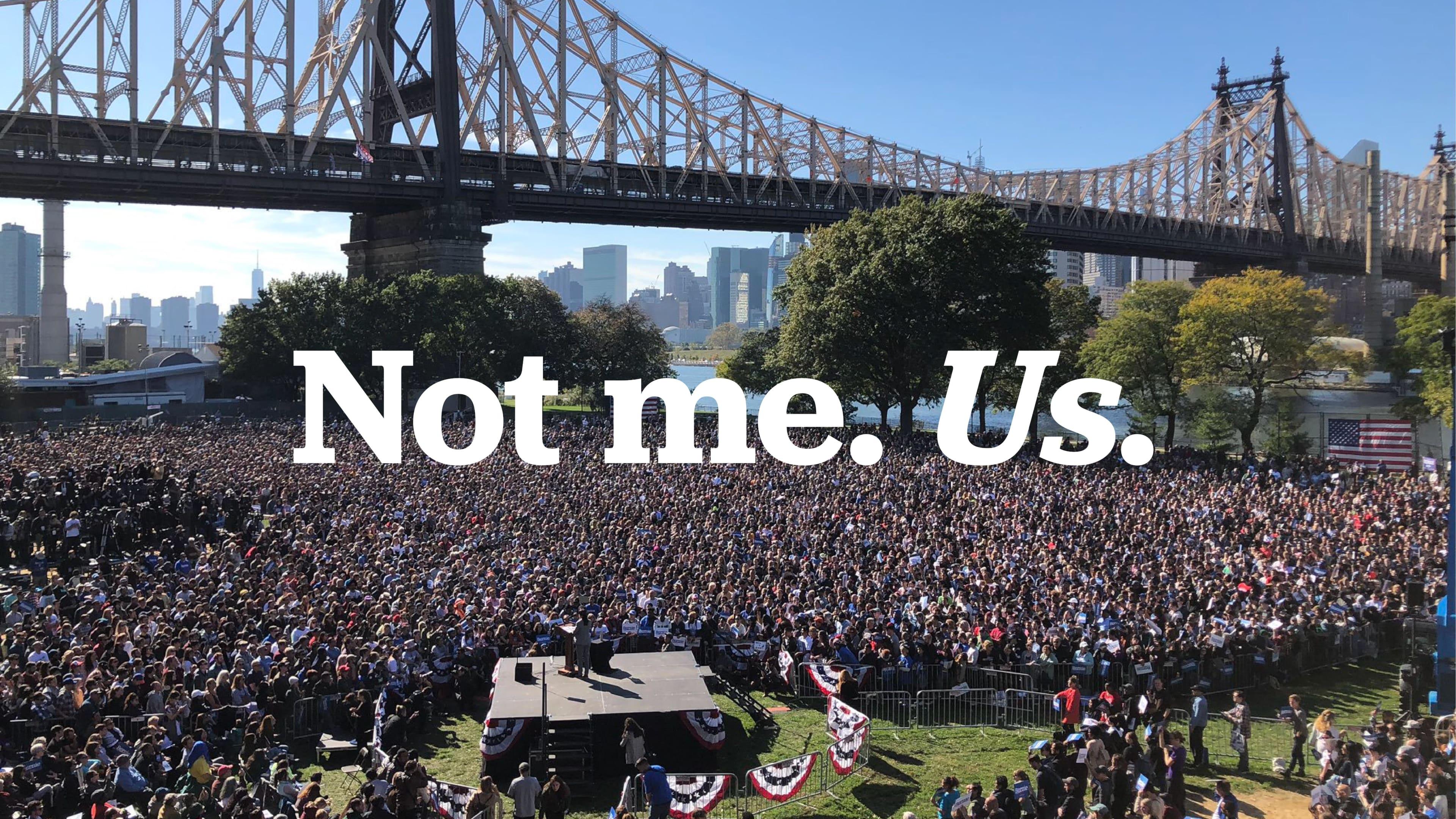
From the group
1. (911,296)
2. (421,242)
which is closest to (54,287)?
(421,242)

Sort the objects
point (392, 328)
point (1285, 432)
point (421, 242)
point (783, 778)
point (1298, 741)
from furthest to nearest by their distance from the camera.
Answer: point (421, 242) < point (392, 328) < point (1285, 432) < point (1298, 741) < point (783, 778)

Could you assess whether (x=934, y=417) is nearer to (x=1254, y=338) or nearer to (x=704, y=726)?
(x=1254, y=338)

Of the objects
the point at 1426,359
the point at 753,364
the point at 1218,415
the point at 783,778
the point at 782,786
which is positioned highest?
the point at 1426,359

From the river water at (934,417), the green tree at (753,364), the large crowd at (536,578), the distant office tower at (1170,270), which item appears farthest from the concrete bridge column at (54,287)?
the distant office tower at (1170,270)

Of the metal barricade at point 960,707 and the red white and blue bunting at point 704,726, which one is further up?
the red white and blue bunting at point 704,726

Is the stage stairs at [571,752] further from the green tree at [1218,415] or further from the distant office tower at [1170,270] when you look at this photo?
the distant office tower at [1170,270]
